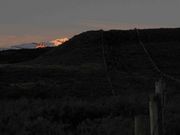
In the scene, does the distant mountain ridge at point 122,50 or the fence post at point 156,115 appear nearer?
the fence post at point 156,115

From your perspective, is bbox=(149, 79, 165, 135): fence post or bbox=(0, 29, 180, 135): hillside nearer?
bbox=(149, 79, 165, 135): fence post

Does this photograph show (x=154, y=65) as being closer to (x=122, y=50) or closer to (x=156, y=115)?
(x=122, y=50)

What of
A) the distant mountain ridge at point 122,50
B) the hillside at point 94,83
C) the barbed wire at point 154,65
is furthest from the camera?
the distant mountain ridge at point 122,50

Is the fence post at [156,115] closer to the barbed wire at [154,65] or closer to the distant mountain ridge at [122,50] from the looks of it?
the barbed wire at [154,65]

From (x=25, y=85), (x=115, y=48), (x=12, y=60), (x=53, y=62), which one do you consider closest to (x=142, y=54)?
(x=115, y=48)

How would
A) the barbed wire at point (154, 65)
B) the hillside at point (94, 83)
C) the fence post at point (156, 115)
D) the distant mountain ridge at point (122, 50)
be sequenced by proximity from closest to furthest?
the fence post at point (156, 115)
the hillside at point (94, 83)
the barbed wire at point (154, 65)
the distant mountain ridge at point (122, 50)

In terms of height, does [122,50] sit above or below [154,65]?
above

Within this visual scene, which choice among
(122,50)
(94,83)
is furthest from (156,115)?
(122,50)

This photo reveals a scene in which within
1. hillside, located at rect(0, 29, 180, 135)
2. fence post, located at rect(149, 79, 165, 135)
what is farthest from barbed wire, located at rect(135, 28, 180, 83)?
fence post, located at rect(149, 79, 165, 135)

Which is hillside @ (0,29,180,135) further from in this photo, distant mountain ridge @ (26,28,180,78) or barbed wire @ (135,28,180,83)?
barbed wire @ (135,28,180,83)

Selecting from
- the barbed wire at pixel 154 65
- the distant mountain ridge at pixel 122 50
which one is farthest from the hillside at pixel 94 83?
the barbed wire at pixel 154 65

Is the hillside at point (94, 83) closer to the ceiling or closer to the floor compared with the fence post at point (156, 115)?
closer to the floor

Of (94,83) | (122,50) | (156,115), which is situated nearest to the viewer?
(156,115)

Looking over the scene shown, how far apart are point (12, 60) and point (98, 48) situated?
1478 cm
